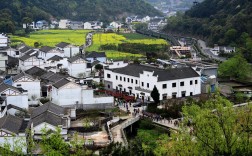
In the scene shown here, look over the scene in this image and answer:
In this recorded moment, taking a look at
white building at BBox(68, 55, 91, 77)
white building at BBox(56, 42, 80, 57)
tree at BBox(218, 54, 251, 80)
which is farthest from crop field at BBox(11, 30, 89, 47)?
tree at BBox(218, 54, 251, 80)

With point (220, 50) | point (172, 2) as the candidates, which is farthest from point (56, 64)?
point (172, 2)

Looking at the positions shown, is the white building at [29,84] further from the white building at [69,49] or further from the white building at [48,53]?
the white building at [69,49]

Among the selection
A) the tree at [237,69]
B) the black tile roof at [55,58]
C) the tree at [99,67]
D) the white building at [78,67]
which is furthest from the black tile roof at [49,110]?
the tree at [237,69]

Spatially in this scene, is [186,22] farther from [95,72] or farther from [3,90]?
[3,90]

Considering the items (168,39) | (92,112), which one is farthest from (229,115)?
(168,39)

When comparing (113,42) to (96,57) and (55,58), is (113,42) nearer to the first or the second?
(96,57)

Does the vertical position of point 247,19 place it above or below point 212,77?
above
